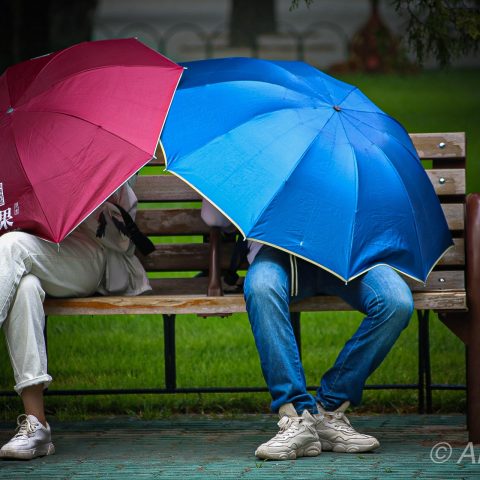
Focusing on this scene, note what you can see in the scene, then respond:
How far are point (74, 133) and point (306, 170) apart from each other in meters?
0.95

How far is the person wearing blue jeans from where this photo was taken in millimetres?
4508

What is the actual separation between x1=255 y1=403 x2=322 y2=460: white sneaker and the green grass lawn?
1.44 metres

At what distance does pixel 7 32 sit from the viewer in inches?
610

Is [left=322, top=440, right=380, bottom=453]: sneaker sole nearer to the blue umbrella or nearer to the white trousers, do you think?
the blue umbrella

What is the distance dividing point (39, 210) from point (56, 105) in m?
0.50

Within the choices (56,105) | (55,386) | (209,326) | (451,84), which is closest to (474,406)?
(56,105)

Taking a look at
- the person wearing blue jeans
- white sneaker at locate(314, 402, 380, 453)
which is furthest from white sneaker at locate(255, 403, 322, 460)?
white sneaker at locate(314, 402, 380, 453)

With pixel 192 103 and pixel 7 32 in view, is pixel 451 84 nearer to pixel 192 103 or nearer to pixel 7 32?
pixel 7 32

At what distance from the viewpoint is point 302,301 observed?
4.82 m

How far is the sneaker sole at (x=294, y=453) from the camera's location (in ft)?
14.8

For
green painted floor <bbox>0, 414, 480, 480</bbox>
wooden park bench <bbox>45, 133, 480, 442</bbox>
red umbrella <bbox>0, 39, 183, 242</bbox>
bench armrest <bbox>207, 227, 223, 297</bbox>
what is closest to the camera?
green painted floor <bbox>0, 414, 480, 480</bbox>

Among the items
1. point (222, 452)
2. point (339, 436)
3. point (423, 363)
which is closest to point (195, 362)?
point (423, 363)

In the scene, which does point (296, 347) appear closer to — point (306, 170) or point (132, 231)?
point (306, 170)

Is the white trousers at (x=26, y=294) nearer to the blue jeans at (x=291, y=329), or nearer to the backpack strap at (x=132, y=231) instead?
the backpack strap at (x=132, y=231)
